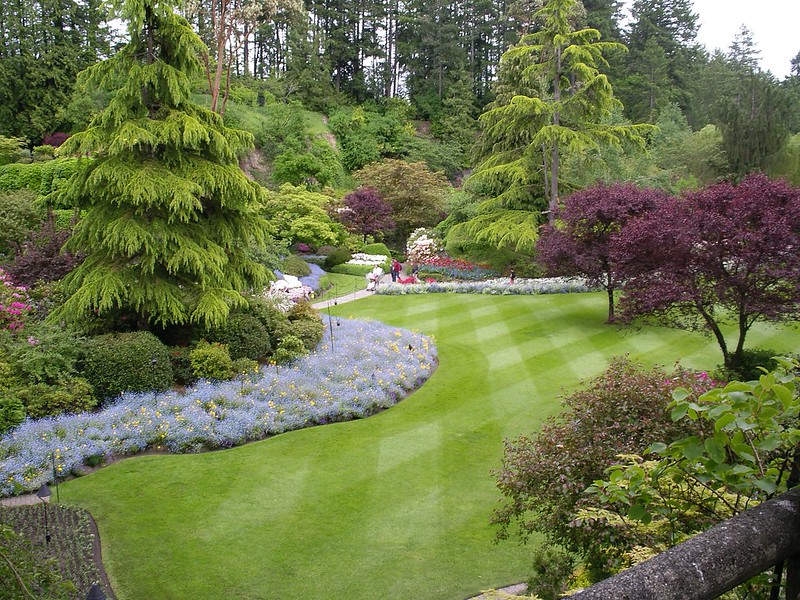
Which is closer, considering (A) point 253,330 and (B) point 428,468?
(B) point 428,468

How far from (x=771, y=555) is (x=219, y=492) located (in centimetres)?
820

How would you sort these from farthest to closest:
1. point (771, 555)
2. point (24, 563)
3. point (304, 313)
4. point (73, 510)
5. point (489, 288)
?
point (489, 288), point (304, 313), point (73, 510), point (24, 563), point (771, 555)

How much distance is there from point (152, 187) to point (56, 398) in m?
4.27

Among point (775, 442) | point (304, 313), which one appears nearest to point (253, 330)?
point (304, 313)

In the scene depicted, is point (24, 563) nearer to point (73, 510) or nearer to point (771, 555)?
point (771, 555)

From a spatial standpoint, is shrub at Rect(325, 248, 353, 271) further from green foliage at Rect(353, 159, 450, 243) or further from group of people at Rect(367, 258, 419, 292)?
green foliage at Rect(353, 159, 450, 243)

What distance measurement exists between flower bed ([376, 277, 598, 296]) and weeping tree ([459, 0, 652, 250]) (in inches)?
66.7

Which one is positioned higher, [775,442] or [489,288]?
[775,442]

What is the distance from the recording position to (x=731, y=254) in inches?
454

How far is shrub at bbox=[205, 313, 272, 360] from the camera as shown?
12992 mm

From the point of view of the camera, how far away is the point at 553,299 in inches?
864

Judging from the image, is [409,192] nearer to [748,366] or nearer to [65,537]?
[748,366]

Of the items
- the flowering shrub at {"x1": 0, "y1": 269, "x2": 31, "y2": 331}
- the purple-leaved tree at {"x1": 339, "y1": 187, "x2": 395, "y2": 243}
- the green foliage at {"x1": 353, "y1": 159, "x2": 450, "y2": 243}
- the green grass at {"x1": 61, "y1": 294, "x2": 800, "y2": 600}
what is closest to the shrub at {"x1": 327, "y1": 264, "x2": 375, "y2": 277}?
the purple-leaved tree at {"x1": 339, "y1": 187, "x2": 395, "y2": 243}

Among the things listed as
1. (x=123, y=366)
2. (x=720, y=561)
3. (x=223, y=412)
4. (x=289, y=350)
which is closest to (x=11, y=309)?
(x=123, y=366)
